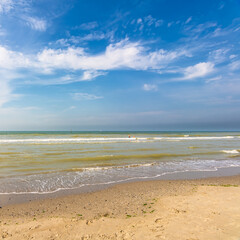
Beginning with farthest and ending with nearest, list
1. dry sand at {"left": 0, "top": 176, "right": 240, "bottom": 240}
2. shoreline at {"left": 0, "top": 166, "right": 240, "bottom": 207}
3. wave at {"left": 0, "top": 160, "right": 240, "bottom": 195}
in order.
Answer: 1. wave at {"left": 0, "top": 160, "right": 240, "bottom": 195}
2. shoreline at {"left": 0, "top": 166, "right": 240, "bottom": 207}
3. dry sand at {"left": 0, "top": 176, "right": 240, "bottom": 240}

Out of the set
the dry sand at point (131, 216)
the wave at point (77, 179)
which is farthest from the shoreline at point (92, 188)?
the dry sand at point (131, 216)

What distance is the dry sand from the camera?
4785 mm

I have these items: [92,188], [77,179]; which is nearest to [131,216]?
[92,188]

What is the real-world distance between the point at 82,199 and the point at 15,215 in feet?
7.83

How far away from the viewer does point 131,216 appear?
588 cm

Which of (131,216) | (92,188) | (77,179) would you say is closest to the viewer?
(131,216)

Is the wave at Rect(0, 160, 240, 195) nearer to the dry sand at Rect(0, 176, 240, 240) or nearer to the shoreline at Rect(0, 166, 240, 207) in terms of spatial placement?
the shoreline at Rect(0, 166, 240, 207)

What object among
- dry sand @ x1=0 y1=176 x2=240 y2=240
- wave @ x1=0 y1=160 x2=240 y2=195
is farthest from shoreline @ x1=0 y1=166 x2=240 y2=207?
dry sand @ x1=0 y1=176 x2=240 y2=240

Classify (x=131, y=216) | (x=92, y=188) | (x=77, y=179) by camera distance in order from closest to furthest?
(x=131, y=216) < (x=92, y=188) < (x=77, y=179)

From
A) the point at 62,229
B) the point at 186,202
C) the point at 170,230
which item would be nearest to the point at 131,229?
the point at 170,230

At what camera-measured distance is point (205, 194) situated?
7895mm

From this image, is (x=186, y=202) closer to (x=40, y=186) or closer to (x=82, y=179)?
(x=82, y=179)

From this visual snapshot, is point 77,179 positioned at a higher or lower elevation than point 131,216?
lower

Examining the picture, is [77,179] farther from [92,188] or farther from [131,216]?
[131,216]
